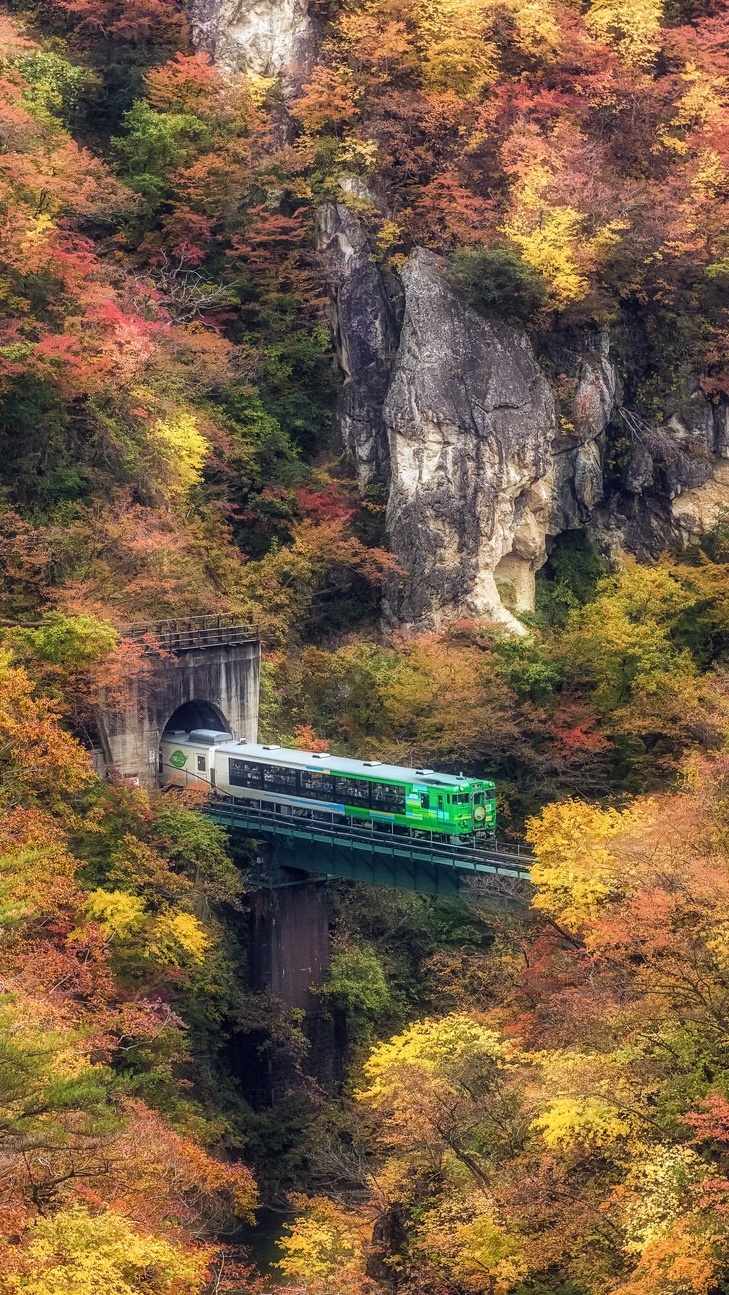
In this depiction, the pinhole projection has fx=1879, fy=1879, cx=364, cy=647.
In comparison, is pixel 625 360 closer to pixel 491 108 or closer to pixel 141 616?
pixel 491 108

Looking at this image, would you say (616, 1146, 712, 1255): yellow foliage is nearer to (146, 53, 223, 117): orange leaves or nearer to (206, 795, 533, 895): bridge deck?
(206, 795, 533, 895): bridge deck

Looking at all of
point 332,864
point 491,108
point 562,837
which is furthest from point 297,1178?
point 491,108

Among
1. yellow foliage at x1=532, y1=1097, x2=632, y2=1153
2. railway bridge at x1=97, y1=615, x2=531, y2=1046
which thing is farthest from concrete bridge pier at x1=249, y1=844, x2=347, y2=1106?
yellow foliage at x1=532, y1=1097, x2=632, y2=1153

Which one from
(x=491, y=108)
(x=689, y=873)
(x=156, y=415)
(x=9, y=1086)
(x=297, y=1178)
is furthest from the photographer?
(x=491, y=108)

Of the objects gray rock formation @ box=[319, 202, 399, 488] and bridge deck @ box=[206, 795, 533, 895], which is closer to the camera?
bridge deck @ box=[206, 795, 533, 895]

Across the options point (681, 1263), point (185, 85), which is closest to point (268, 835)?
point (681, 1263)

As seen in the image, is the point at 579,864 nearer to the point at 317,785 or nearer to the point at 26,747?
the point at 317,785
